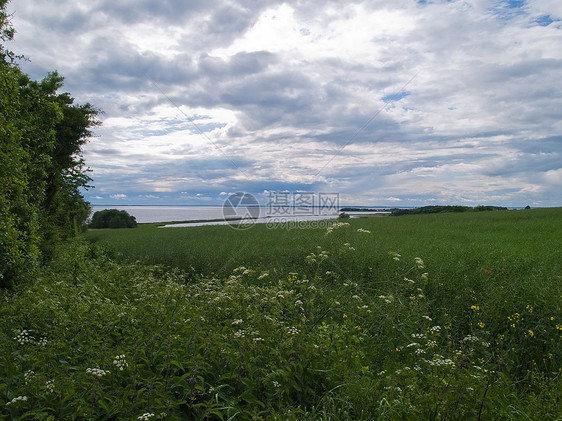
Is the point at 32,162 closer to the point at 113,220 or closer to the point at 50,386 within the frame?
the point at 50,386

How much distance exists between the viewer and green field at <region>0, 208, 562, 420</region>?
9.42ft

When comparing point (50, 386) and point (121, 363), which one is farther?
point (121, 363)

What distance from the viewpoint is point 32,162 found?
28.9 feet

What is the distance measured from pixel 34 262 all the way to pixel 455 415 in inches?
309

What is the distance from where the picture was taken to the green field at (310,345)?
2.87m

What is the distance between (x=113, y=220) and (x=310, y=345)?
50122 mm

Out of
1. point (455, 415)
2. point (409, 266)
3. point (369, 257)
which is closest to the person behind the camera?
point (455, 415)

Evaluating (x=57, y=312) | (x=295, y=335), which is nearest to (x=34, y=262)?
(x=57, y=312)

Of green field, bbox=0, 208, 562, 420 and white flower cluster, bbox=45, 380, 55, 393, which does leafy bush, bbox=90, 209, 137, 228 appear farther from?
white flower cluster, bbox=45, 380, 55, 393

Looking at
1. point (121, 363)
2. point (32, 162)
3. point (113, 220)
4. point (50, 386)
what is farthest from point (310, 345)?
point (113, 220)

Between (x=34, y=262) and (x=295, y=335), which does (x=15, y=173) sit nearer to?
(x=34, y=262)

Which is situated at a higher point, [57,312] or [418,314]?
[57,312]

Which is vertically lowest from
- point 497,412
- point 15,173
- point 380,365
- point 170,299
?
point 380,365

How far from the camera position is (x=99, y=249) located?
15453 millimetres
